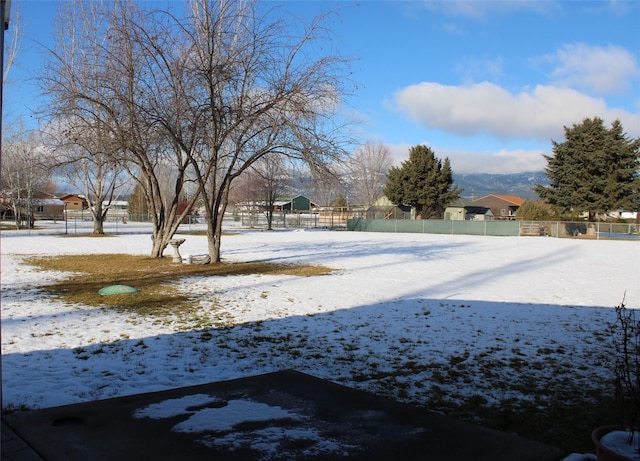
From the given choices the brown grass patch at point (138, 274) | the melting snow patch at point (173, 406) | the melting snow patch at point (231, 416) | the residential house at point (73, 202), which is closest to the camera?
the melting snow patch at point (231, 416)

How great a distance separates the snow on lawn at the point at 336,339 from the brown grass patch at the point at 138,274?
593 mm

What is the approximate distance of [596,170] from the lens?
45.0 meters

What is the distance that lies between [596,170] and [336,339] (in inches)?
1797

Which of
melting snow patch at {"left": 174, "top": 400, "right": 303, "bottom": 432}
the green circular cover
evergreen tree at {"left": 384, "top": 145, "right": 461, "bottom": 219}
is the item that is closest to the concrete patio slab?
melting snow patch at {"left": 174, "top": 400, "right": 303, "bottom": 432}

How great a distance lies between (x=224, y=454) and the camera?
11.2 ft

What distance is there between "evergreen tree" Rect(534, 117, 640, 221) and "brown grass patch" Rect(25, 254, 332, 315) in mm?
36955

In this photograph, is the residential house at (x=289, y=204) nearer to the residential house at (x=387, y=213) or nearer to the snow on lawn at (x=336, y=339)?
the residential house at (x=387, y=213)

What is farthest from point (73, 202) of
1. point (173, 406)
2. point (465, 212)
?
point (173, 406)

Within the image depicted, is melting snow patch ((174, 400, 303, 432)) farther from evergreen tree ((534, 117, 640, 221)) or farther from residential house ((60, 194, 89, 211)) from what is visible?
residential house ((60, 194, 89, 211))

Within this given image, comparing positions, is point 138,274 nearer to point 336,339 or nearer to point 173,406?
point 336,339

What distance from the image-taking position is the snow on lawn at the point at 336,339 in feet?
17.4

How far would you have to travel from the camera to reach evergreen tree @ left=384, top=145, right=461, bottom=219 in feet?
186

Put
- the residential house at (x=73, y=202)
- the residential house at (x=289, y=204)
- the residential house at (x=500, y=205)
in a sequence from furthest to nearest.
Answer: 1. the residential house at (x=73, y=202)
2. the residential house at (x=500, y=205)
3. the residential house at (x=289, y=204)

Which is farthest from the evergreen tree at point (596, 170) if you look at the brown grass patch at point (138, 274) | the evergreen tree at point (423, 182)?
the brown grass patch at point (138, 274)
